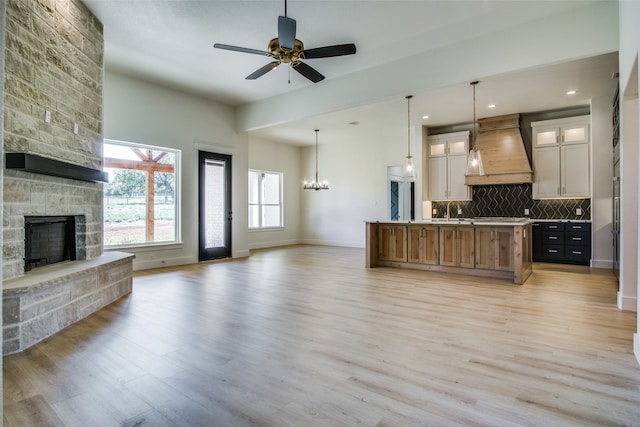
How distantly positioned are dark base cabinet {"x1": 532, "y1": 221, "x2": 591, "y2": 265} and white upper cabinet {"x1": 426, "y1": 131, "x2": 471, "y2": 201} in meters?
1.76

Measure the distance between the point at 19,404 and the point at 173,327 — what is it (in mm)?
1333

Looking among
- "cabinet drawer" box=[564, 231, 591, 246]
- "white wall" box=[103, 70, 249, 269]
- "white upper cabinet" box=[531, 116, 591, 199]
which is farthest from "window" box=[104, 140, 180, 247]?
"cabinet drawer" box=[564, 231, 591, 246]

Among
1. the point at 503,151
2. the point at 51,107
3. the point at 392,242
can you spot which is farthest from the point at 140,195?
the point at 503,151

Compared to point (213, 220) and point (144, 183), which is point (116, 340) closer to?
point (144, 183)

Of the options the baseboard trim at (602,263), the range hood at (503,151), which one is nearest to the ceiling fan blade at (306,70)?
the range hood at (503,151)

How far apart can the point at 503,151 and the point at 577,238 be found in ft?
7.49

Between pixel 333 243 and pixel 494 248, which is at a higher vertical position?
pixel 494 248

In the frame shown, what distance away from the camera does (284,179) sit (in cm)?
1116

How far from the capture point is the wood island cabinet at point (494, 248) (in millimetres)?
5457

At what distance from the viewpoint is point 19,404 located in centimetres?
205

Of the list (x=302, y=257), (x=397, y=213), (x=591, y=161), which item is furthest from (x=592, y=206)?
(x=302, y=257)

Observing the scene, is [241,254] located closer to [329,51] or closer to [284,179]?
[284,179]

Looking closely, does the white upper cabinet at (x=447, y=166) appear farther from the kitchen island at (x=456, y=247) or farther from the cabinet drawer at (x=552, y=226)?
the kitchen island at (x=456, y=247)

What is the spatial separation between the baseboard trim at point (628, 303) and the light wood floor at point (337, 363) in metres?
0.09
